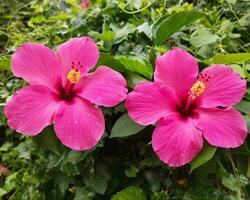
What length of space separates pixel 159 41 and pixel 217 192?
0.86 feet

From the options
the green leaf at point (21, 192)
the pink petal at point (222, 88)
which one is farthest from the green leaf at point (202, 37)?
the green leaf at point (21, 192)

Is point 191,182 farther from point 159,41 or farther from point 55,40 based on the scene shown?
point 55,40

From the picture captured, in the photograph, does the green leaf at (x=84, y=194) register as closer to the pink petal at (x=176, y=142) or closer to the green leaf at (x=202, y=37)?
the pink petal at (x=176, y=142)

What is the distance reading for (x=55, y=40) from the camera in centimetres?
84

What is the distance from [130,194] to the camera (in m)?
0.62

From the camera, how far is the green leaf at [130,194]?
24.0 inches

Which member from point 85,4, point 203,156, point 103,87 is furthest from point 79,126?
point 85,4

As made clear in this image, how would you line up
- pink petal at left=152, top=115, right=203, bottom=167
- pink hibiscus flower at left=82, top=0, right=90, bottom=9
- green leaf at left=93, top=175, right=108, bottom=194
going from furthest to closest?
pink hibiscus flower at left=82, top=0, right=90, bottom=9, green leaf at left=93, top=175, right=108, bottom=194, pink petal at left=152, top=115, right=203, bottom=167

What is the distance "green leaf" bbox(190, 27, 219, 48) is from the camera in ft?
2.35

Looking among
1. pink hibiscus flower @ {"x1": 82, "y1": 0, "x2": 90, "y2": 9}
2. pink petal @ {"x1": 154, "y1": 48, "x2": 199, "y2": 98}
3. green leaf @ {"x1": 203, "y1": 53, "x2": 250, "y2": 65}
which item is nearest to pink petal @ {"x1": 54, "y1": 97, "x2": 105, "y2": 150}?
pink petal @ {"x1": 154, "y1": 48, "x2": 199, "y2": 98}

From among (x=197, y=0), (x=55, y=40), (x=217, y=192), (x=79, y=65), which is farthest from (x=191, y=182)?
(x=197, y=0)

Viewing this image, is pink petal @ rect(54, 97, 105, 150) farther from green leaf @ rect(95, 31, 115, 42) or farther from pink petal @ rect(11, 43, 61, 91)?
green leaf @ rect(95, 31, 115, 42)

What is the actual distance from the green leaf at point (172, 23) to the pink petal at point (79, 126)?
0.64 ft

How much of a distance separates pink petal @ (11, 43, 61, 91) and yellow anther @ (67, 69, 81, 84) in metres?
0.02
